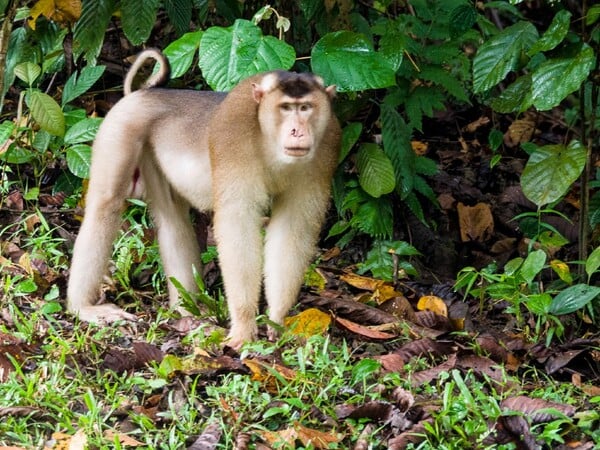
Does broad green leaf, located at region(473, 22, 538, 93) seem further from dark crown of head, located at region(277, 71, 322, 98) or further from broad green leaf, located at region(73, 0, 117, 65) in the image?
broad green leaf, located at region(73, 0, 117, 65)

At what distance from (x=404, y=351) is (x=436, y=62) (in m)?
2.31

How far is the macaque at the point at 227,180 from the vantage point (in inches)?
220

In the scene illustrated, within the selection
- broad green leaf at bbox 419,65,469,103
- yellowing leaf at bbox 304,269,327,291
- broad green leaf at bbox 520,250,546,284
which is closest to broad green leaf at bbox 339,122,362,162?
broad green leaf at bbox 419,65,469,103

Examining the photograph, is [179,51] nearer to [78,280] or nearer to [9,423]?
[78,280]

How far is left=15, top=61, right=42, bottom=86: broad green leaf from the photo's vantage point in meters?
7.12

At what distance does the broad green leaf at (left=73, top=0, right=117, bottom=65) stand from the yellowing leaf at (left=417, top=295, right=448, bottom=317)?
2602 mm

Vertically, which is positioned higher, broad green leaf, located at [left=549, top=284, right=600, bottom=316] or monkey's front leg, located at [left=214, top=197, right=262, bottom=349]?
monkey's front leg, located at [left=214, top=197, right=262, bottom=349]

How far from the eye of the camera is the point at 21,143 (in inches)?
294

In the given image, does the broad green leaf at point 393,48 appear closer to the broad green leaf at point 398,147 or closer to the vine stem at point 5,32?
the broad green leaf at point 398,147

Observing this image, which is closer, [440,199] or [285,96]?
[285,96]

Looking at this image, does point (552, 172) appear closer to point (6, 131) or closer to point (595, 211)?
point (595, 211)

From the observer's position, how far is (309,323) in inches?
230

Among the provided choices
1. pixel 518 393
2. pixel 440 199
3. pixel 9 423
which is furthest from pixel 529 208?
pixel 9 423

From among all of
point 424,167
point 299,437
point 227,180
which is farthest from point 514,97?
point 299,437
